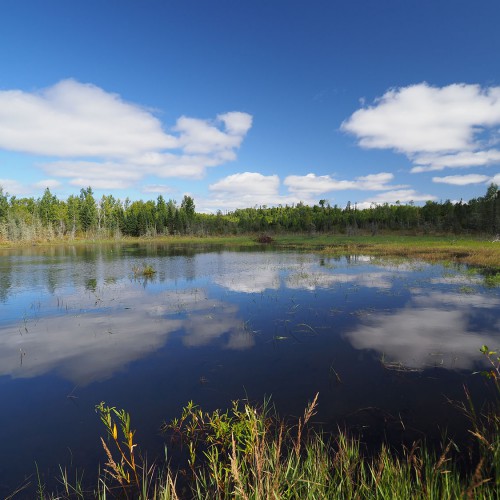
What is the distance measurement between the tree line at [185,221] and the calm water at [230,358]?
7892 cm

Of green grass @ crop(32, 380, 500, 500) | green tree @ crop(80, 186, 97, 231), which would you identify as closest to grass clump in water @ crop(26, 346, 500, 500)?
green grass @ crop(32, 380, 500, 500)

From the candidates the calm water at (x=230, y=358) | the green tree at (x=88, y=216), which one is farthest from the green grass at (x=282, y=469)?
the green tree at (x=88, y=216)

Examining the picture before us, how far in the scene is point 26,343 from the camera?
12.0 meters

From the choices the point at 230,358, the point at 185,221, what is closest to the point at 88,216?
the point at 185,221

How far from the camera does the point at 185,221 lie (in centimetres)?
12250

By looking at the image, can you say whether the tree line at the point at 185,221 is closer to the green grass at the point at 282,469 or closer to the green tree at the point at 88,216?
the green tree at the point at 88,216

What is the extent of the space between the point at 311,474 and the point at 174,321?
36.6ft

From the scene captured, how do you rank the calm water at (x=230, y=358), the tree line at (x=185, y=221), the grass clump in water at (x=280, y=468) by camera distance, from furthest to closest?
the tree line at (x=185, y=221)
the calm water at (x=230, y=358)
the grass clump in water at (x=280, y=468)

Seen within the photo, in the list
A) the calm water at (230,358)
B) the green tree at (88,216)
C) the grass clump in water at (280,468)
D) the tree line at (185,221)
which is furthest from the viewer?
the green tree at (88,216)

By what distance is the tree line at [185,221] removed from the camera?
89.0 metres

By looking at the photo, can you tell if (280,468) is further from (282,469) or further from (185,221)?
(185,221)

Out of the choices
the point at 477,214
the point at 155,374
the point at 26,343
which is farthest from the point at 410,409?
the point at 477,214

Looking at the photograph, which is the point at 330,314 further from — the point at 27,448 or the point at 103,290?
the point at 103,290

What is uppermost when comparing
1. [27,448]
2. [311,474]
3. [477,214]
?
[477,214]
